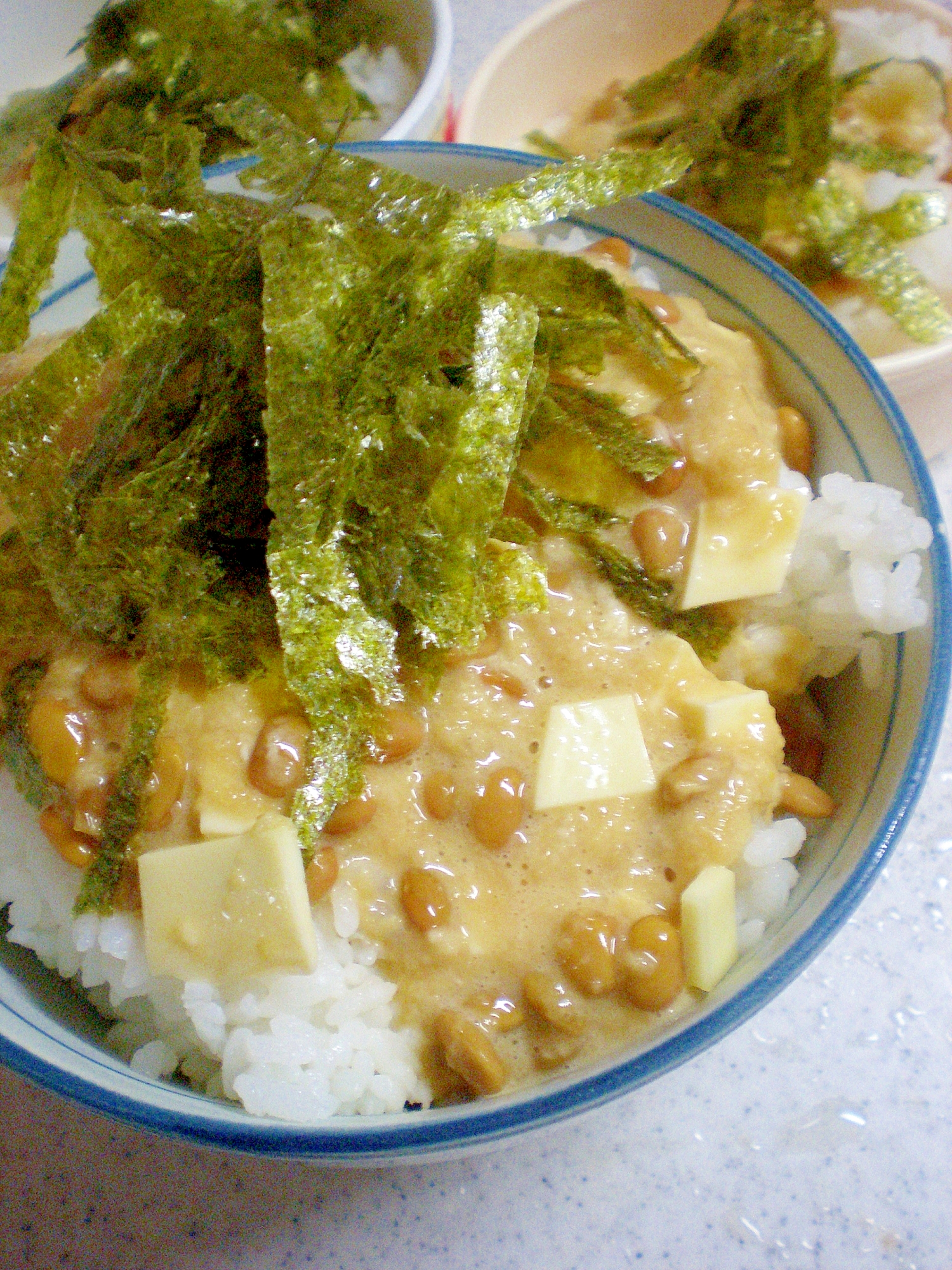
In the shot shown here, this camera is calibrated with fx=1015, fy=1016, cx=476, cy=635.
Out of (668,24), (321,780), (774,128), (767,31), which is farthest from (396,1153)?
(668,24)

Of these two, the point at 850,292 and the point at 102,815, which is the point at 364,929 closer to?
the point at 102,815

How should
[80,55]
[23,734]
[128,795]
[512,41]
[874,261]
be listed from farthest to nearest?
[80,55] < [512,41] < [874,261] < [23,734] < [128,795]

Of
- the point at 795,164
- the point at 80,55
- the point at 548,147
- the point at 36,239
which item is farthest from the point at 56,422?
the point at 80,55

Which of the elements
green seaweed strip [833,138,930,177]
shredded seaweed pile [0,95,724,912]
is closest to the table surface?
shredded seaweed pile [0,95,724,912]

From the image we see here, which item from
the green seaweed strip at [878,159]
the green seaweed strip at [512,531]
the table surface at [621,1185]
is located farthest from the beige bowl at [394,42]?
the table surface at [621,1185]

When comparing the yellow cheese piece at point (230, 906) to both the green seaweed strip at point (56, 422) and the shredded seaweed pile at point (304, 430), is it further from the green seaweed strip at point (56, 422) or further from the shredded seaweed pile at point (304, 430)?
the green seaweed strip at point (56, 422)

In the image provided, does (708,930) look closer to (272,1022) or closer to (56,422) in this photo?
(272,1022)
